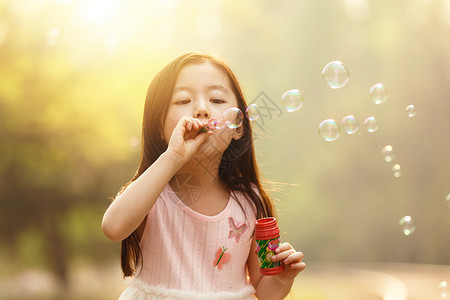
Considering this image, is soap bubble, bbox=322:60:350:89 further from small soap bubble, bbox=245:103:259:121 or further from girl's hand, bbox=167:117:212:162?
girl's hand, bbox=167:117:212:162

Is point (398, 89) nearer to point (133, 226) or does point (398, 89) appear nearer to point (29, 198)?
point (29, 198)

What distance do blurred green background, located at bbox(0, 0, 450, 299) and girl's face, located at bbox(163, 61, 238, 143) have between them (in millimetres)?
1662

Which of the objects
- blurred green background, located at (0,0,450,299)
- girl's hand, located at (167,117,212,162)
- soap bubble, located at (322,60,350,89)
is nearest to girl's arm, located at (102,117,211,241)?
girl's hand, located at (167,117,212,162)

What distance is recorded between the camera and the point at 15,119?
297cm

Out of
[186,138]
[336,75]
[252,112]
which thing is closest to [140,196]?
[186,138]

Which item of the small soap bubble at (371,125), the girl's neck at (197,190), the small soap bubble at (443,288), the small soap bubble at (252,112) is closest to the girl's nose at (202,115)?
the girl's neck at (197,190)

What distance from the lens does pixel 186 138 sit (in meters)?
0.97

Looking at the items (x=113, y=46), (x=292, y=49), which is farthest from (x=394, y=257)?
(x=113, y=46)

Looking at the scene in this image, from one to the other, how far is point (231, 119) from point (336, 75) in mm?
477

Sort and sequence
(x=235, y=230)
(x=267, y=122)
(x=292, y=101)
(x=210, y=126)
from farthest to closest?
(x=267, y=122) → (x=292, y=101) → (x=235, y=230) → (x=210, y=126)

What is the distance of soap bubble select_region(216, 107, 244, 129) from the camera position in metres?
1.03

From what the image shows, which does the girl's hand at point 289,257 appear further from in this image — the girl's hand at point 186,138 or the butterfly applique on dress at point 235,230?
the girl's hand at point 186,138

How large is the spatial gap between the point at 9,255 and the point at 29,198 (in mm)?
410

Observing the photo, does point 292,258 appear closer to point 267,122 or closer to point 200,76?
point 200,76
